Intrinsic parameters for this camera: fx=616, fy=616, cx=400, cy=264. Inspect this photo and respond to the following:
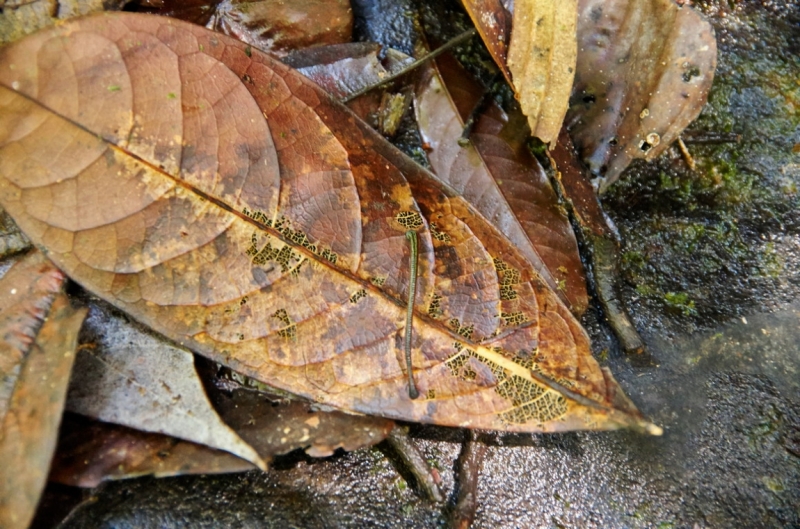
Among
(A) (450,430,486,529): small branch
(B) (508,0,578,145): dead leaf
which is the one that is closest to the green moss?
(B) (508,0,578,145): dead leaf

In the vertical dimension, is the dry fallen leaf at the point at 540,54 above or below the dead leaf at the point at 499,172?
above

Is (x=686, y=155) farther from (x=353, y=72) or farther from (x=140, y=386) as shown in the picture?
(x=140, y=386)

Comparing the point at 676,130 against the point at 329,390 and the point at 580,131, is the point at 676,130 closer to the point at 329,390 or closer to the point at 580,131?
the point at 580,131

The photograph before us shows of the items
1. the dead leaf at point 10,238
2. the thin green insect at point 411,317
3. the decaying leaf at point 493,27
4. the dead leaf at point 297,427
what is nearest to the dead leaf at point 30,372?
the dead leaf at point 10,238

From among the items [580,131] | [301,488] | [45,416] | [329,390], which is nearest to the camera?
[45,416]

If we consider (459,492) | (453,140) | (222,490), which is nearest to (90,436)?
(222,490)

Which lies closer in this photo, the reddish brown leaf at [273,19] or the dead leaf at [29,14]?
the dead leaf at [29,14]

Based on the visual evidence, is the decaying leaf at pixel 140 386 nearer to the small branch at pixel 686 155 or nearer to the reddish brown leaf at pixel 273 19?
the reddish brown leaf at pixel 273 19
